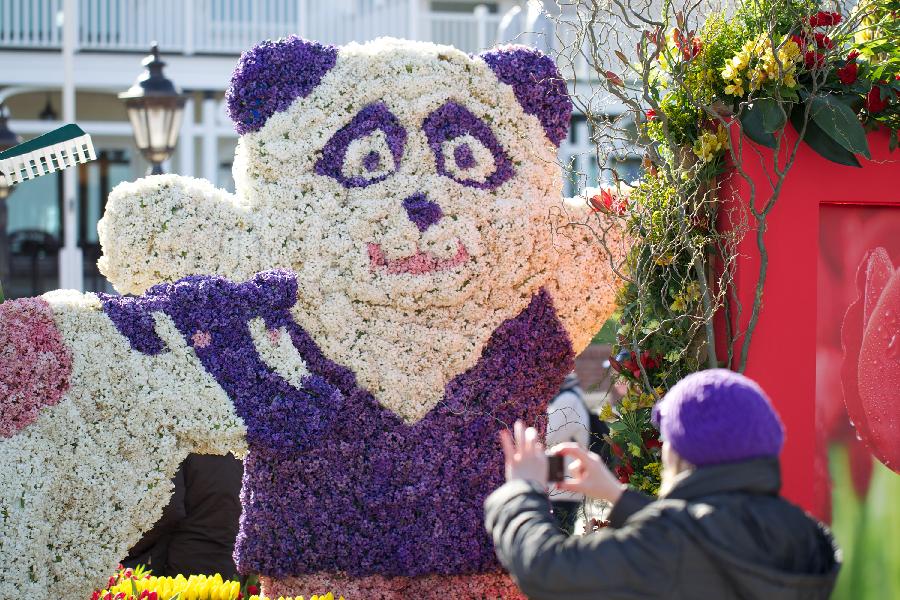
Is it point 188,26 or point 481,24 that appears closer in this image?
point 188,26

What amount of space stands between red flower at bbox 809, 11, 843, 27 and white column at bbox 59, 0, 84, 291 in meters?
11.0

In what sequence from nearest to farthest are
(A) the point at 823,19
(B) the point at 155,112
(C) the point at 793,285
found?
(A) the point at 823,19 < (C) the point at 793,285 < (B) the point at 155,112

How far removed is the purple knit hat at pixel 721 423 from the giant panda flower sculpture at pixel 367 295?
231 cm

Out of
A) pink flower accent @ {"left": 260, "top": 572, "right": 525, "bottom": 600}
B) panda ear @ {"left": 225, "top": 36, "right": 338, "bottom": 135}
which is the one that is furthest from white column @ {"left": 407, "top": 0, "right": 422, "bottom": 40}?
pink flower accent @ {"left": 260, "top": 572, "right": 525, "bottom": 600}

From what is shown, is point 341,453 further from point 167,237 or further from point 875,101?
point 875,101

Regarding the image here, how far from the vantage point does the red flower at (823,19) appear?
4.32m

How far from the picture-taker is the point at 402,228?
4621 mm

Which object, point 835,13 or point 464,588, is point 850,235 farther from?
point 464,588

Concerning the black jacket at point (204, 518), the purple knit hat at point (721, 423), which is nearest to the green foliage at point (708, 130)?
the purple knit hat at point (721, 423)

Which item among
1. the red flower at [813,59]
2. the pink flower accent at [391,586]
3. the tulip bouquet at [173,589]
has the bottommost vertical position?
the tulip bouquet at [173,589]

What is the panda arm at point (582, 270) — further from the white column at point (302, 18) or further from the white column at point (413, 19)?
the white column at point (302, 18)

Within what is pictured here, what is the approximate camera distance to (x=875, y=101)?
4.41 metres

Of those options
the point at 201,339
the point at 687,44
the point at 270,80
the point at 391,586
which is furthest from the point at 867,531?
the point at 270,80

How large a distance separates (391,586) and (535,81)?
224cm
